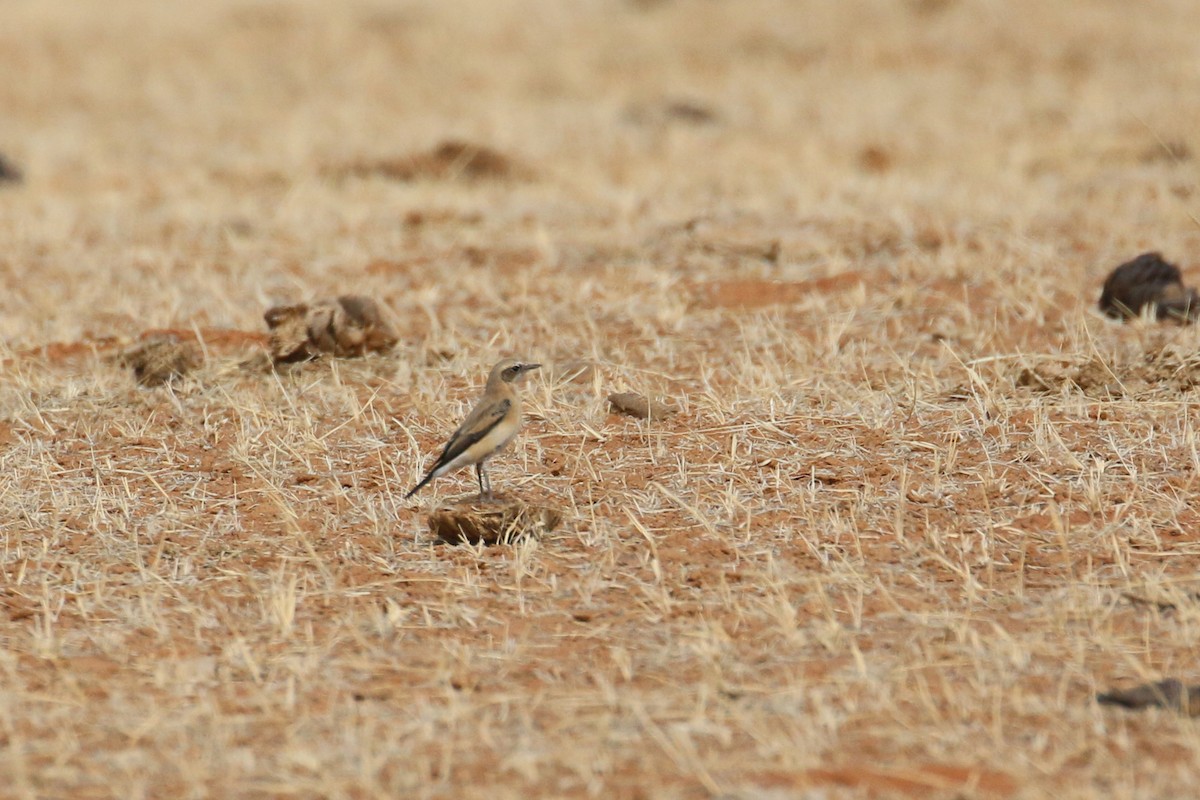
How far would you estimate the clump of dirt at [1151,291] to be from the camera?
8.27 meters

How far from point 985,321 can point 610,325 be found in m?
2.04

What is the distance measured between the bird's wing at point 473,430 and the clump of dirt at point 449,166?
8783mm

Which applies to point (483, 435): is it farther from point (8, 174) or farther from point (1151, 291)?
point (8, 174)

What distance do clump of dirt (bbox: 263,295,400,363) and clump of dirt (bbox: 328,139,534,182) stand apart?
640 centimetres

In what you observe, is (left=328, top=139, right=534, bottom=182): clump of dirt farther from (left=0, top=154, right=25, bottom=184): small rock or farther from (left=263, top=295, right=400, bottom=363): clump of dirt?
(left=263, top=295, right=400, bottom=363): clump of dirt

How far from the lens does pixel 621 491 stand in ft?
19.8

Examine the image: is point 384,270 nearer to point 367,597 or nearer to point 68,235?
point 68,235

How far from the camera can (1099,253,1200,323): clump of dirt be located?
827 cm

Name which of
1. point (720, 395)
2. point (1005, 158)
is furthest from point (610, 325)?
point (1005, 158)

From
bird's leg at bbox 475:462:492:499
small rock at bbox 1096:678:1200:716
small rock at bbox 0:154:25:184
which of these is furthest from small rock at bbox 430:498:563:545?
small rock at bbox 0:154:25:184

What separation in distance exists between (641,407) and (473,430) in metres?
1.34

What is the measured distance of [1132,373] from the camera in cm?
704

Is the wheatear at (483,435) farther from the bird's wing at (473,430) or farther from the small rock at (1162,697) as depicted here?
the small rock at (1162,697)

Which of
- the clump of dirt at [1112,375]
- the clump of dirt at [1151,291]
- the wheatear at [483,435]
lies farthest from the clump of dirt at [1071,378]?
the wheatear at [483,435]
